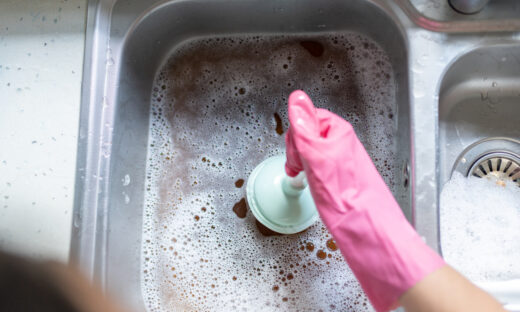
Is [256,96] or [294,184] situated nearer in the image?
[294,184]

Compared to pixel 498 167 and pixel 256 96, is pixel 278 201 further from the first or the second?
pixel 498 167

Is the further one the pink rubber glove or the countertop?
the countertop

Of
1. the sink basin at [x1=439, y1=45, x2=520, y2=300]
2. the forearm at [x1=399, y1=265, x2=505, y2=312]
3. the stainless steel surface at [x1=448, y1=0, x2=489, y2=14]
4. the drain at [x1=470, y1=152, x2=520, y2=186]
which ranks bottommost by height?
the forearm at [x1=399, y1=265, x2=505, y2=312]

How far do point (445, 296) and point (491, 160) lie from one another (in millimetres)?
431

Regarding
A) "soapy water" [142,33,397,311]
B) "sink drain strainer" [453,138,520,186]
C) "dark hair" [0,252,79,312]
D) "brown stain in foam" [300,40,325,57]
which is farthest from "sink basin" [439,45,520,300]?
"dark hair" [0,252,79,312]

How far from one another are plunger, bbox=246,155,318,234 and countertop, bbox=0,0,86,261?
318 millimetres

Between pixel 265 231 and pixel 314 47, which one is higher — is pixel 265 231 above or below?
below

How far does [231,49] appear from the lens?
82 centimetres

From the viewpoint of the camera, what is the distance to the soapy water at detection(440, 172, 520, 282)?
0.74 m

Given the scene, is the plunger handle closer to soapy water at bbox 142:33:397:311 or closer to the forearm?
soapy water at bbox 142:33:397:311

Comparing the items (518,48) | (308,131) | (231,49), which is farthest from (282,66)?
(518,48)

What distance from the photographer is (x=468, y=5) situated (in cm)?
65

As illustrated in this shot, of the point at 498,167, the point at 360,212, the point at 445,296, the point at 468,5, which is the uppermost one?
the point at 468,5

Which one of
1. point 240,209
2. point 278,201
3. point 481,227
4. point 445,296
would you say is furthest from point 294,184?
point 481,227
